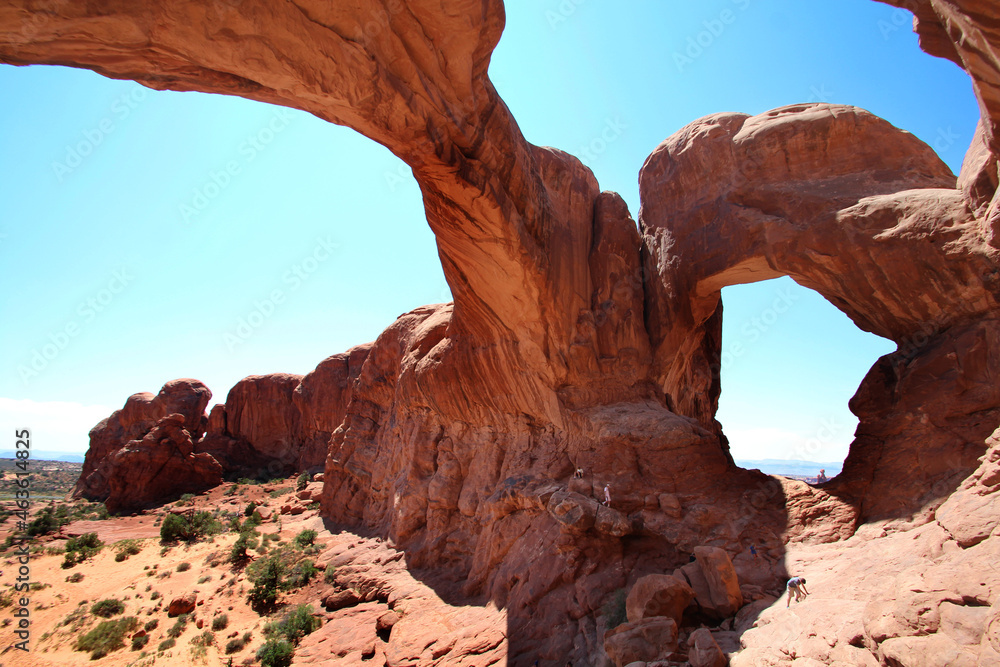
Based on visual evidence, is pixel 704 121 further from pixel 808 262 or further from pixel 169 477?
pixel 169 477

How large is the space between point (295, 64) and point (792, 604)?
9611 mm

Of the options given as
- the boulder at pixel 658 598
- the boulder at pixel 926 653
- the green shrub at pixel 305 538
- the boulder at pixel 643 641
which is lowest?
the green shrub at pixel 305 538

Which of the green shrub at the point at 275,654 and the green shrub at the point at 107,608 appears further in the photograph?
the green shrub at the point at 107,608

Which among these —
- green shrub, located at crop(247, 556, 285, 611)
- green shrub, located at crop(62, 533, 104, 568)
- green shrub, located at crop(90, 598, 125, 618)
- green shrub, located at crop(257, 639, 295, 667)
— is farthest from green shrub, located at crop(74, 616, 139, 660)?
green shrub, located at crop(62, 533, 104, 568)

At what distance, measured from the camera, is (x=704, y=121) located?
12.3 meters

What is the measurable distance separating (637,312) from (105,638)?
640 inches

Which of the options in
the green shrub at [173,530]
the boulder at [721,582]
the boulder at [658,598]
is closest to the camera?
the boulder at [658,598]

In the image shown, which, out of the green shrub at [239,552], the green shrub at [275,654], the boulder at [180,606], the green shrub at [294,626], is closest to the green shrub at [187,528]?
the green shrub at [239,552]

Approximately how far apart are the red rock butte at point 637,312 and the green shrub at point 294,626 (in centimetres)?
301

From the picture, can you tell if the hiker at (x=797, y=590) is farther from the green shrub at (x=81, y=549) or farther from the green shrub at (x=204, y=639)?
the green shrub at (x=81, y=549)

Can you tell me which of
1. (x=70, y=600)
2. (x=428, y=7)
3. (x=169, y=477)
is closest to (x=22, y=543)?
(x=70, y=600)

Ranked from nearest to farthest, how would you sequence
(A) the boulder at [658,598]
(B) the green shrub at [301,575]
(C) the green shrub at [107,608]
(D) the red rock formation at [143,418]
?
(A) the boulder at [658,598] < (C) the green shrub at [107,608] < (B) the green shrub at [301,575] < (D) the red rock formation at [143,418]

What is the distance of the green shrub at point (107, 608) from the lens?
14.0m

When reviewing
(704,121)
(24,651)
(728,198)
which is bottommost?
(24,651)
